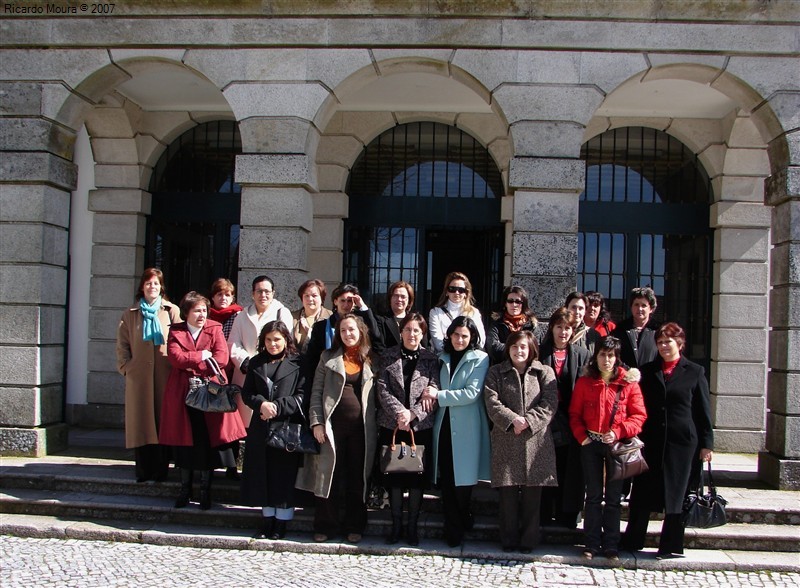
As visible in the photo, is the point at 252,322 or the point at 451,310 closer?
the point at 451,310

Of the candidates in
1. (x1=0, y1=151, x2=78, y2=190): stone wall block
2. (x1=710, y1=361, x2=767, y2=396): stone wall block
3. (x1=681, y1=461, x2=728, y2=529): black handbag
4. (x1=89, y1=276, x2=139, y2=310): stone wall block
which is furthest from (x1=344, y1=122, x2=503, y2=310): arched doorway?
(x1=681, y1=461, x2=728, y2=529): black handbag

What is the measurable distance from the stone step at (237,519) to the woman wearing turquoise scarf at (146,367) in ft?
1.17

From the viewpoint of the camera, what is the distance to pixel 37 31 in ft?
24.6

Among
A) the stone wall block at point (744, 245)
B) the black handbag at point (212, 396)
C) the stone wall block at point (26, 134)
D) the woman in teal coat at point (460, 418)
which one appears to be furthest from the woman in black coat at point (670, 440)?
the stone wall block at point (26, 134)

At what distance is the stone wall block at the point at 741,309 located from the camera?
9328mm

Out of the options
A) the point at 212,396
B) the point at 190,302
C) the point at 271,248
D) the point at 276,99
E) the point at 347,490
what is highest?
the point at 276,99

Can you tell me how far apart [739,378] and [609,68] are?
179 inches

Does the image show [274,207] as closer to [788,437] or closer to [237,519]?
[237,519]

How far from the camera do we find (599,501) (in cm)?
543

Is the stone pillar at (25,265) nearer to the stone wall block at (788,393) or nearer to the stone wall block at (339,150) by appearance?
the stone wall block at (339,150)

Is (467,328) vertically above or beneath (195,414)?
above

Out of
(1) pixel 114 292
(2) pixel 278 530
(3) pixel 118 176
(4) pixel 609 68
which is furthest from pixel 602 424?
(3) pixel 118 176

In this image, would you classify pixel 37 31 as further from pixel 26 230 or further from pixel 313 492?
pixel 313 492

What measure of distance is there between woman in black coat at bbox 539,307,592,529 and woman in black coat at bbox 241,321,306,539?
198 centimetres
